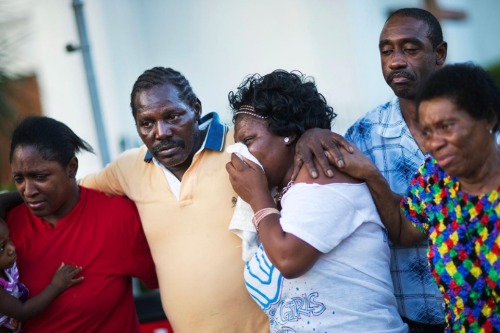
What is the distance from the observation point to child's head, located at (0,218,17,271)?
324 cm

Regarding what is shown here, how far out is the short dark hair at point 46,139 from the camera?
338 centimetres

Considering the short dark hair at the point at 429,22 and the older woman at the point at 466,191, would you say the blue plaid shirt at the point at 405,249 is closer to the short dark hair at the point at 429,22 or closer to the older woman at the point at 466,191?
the short dark hair at the point at 429,22

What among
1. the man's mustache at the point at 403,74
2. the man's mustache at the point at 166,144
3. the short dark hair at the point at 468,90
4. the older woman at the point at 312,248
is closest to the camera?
the short dark hair at the point at 468,90

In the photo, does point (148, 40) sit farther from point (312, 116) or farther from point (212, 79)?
point (312, 116)

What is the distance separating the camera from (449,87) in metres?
2.44

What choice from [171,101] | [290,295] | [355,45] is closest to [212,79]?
[355,45]

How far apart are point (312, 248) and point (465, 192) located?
0.55 metres

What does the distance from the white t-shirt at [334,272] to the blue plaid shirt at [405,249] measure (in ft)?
1.40

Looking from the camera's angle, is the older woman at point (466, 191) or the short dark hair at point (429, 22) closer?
the older woman at point (466, 191)

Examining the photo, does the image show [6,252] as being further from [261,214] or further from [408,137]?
[408,137]

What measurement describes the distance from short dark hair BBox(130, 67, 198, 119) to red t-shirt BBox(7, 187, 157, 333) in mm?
518

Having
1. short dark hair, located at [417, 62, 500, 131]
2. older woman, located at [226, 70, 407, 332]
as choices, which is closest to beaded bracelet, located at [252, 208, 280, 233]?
older woman, located at [226, 70, 407, 332]

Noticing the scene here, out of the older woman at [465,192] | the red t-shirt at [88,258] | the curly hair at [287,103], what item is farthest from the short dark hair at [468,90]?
the red t-shirt at [88,258]

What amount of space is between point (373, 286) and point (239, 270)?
2.31 ft
